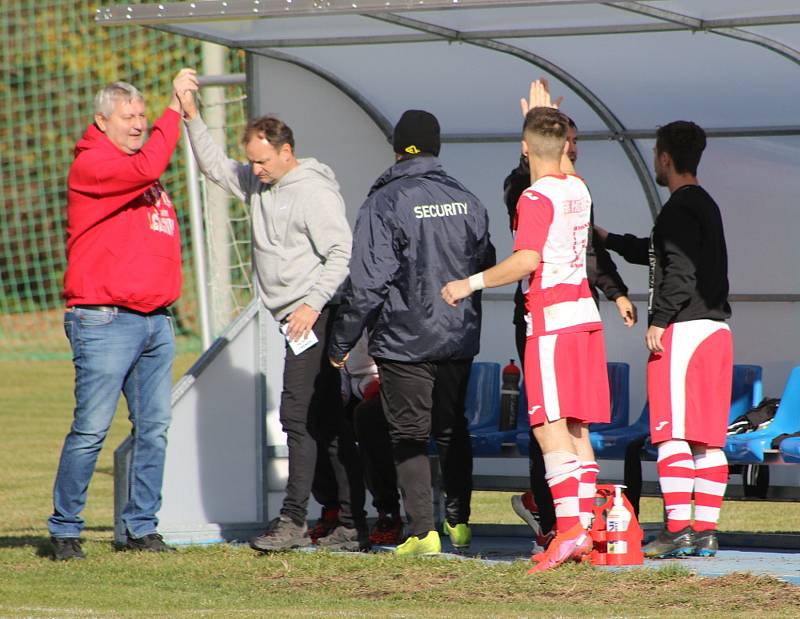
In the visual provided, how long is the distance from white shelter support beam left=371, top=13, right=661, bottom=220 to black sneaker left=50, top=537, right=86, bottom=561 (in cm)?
303

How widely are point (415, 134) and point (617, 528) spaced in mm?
2021

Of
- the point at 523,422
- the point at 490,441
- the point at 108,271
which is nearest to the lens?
the point at 108,271

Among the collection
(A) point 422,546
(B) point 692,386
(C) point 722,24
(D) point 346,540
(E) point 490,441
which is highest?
(C) point 722,24

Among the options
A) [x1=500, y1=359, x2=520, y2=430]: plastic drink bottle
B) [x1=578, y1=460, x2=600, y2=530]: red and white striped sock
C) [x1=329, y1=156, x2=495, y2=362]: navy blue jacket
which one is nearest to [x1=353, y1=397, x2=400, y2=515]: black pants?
[x1=329, y1=156, x2=495, y2=362]: navy blue jacket

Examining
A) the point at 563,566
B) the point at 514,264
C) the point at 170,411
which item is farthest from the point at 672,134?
the point at 170,411

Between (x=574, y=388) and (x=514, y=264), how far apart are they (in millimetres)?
630

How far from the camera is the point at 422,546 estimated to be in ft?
24.2

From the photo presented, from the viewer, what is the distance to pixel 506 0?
6867 millimetres

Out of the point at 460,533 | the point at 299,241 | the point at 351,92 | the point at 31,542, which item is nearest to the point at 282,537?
the point at 460,533

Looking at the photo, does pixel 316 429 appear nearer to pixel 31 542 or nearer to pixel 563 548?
pixel 563 548

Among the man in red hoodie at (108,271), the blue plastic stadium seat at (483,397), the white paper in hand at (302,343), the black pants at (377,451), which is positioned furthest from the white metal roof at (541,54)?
the black pants at (377,451)

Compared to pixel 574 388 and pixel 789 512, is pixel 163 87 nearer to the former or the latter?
pixel 789 512

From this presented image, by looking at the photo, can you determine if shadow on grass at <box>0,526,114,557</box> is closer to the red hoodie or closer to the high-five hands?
the red hoodie

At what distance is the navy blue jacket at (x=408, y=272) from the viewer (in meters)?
7.25
